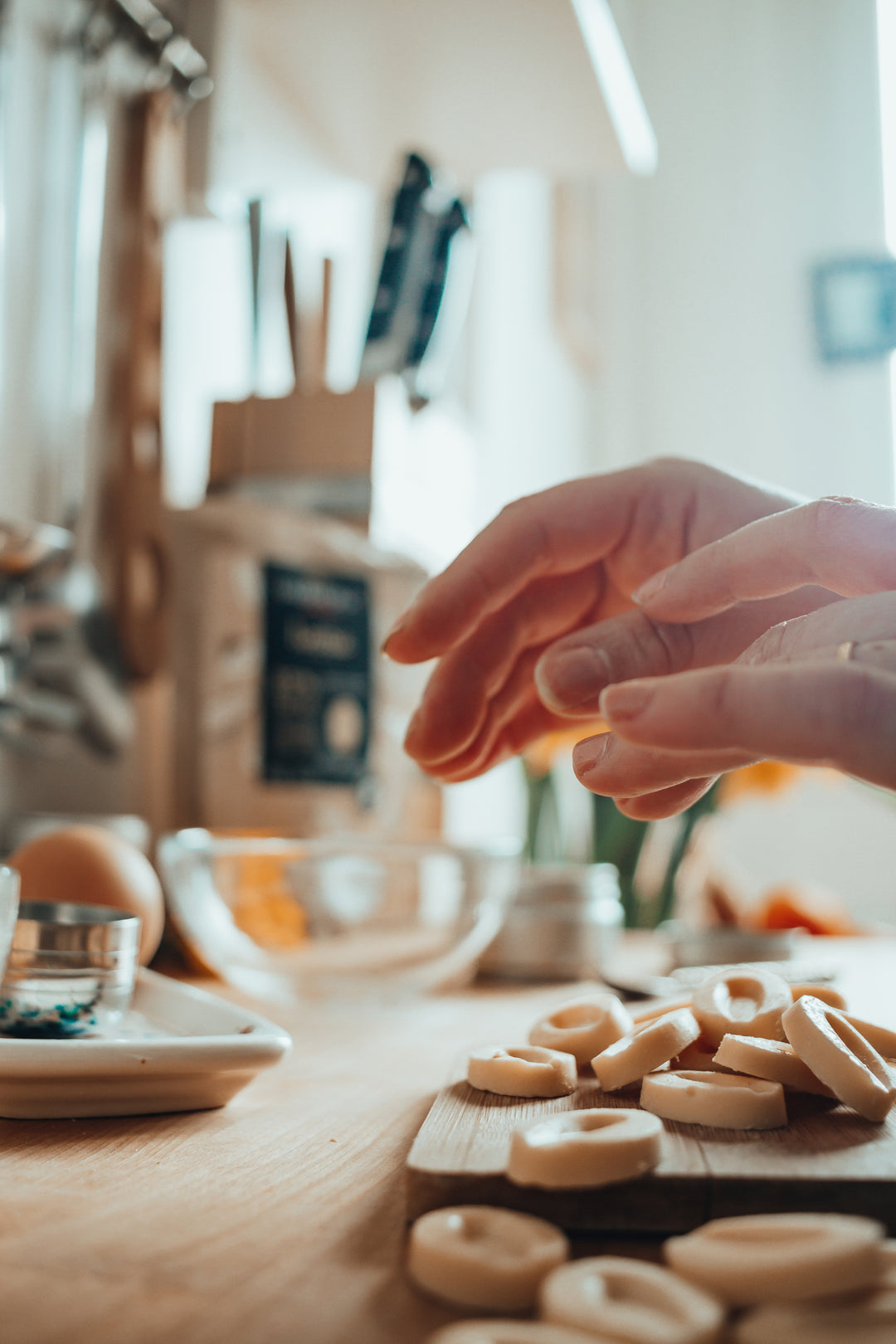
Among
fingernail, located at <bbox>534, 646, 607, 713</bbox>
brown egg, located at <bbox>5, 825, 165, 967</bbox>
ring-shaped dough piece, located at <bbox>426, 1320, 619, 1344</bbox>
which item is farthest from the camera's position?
brown egg, located at <bbox>5, 825, 165, 967</bbox>

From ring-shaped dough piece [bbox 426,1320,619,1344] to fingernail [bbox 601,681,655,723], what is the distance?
17 cm

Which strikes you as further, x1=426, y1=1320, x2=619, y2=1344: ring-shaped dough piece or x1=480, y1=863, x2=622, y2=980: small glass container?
x1=480, y1=863, x2=622, y2=980: small glass container

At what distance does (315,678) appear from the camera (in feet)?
3.64

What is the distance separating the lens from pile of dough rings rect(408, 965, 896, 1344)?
267 mm

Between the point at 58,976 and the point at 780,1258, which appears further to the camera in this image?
the point at 58,976

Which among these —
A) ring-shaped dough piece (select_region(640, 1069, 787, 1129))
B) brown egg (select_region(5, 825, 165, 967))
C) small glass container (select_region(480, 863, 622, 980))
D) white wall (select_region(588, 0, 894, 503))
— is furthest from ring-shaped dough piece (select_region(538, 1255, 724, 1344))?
white wall (select_region(588, 0, 894, 503))

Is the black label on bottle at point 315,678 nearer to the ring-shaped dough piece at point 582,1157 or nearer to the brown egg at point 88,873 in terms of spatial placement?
the brown egg at point 88,873

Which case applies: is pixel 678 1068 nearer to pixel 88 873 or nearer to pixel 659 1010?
pixel 659 1010

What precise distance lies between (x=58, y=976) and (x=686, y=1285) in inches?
12.1

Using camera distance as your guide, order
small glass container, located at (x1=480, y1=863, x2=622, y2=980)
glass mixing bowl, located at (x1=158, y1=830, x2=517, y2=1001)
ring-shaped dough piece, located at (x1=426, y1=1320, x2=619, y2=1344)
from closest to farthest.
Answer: ring-shaped dough piece, located at (x1=426, y1=1320, x2=619, y2=1344)
glass mixing bowl, located at (x1=158, y1=830, x2=517, y2=1001)
small glass container, located at (x1=480, y1=863, x2=622, y2=980)

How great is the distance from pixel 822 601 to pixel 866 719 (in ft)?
0.94

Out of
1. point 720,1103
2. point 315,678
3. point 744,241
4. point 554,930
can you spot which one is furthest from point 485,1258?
point 744,241

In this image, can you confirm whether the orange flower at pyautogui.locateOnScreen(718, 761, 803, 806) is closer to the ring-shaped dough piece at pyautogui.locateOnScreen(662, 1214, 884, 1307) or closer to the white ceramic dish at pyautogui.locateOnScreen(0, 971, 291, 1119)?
the white ceramic dish at pyautogui.locateOnScreen(0, 971, 291, 1119)

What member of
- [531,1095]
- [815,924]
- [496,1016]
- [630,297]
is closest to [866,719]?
[531,1095]
